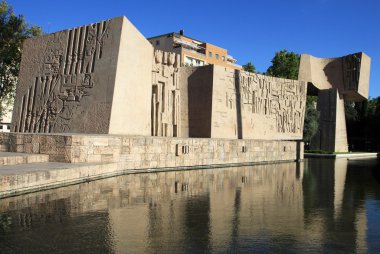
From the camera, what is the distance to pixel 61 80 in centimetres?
1446

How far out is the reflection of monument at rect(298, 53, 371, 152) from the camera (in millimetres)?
27000

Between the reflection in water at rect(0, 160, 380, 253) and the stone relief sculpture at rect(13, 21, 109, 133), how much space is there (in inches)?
239

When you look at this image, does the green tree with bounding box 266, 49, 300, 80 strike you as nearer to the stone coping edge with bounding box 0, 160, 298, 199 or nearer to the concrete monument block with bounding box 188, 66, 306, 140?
Result: the concrete monument block with bounding box 188, 66, 306, 140

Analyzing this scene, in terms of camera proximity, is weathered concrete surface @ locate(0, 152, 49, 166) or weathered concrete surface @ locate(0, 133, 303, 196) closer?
weathered concrete surface @ locate(0, 133, 303, 196)

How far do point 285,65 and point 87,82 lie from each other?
2776cm

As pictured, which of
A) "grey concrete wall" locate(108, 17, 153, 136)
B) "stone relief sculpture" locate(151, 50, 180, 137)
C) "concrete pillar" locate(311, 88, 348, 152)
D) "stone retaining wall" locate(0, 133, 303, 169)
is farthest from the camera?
"concrete pillar" locate(311, 88, 348, 152)

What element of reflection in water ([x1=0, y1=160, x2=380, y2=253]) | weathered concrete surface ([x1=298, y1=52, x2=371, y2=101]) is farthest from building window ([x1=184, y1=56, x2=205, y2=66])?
reflection in water ([x1=0, y1=160, x2=380, y2=253])

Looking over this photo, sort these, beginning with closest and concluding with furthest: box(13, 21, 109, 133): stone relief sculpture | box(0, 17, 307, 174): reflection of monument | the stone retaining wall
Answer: the stone retaining wall < box(0, 17, 307, 174): reflection of monument < box(13, 21, 109, 133): stone relief sculpture

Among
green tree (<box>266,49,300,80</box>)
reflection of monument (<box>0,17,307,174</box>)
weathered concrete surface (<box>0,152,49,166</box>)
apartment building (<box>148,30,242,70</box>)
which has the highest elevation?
apartment building (<box>148,30,242,70</box>)

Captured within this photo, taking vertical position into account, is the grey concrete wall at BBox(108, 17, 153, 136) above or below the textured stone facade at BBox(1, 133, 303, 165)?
above

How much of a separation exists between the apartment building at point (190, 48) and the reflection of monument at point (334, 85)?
17.7 m

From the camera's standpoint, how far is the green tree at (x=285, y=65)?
122 feet

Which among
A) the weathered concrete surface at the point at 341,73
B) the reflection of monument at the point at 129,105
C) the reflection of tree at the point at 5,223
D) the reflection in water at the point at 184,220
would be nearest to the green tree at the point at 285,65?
the weathered concrete surface at the point at 341,73

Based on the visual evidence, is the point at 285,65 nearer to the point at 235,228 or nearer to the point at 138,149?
the point at 138,149
